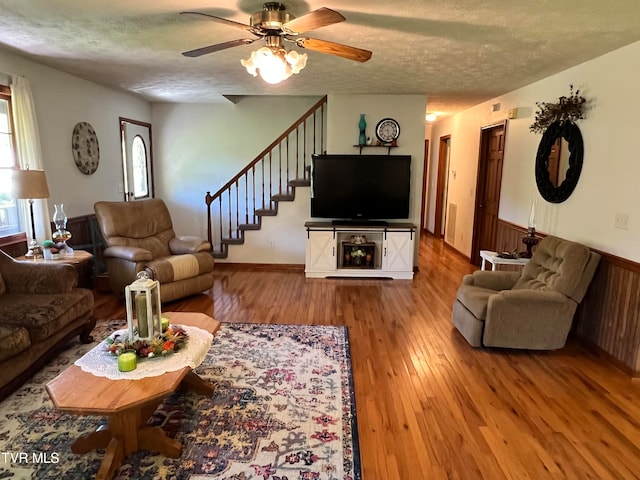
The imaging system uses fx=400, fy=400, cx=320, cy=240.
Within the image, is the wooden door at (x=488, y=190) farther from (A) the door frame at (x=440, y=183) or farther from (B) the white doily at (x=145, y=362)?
(B) the white doily at (x=145, y=362)

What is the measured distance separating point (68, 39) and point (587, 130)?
4534mm

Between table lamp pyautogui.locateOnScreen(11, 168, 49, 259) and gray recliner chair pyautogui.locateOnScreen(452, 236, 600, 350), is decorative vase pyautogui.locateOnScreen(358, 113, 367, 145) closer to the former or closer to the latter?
gray recliner chair pyautogui.locateOnScreen(452, 236, 600, 350)

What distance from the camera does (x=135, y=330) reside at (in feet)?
7.37

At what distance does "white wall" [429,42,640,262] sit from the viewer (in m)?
3.11

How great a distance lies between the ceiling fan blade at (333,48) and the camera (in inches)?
99.1

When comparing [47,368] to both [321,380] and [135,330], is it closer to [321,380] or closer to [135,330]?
[135,330]

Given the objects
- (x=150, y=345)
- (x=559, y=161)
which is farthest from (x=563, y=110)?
(x=150, y=345)

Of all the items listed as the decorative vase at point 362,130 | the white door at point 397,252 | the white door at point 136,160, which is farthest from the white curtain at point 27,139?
the white door at point 397,252

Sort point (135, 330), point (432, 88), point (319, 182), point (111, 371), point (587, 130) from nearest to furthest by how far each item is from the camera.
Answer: point (111, 371), point (135, 330), point (587, 130), point (432, 88), point (319, 182)

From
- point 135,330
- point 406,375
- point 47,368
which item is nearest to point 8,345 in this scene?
point 47,368

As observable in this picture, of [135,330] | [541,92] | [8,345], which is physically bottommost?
[8,345]

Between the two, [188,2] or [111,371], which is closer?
[111,371]

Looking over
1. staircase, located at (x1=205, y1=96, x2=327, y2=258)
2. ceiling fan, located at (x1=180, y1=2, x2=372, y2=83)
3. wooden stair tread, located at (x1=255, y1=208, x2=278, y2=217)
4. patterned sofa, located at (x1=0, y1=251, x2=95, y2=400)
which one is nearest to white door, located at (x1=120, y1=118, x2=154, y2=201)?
staircase, located at (x1=205, y1=96, x2=327, y2=258)

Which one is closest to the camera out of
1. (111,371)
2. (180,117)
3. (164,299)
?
(111,371)
